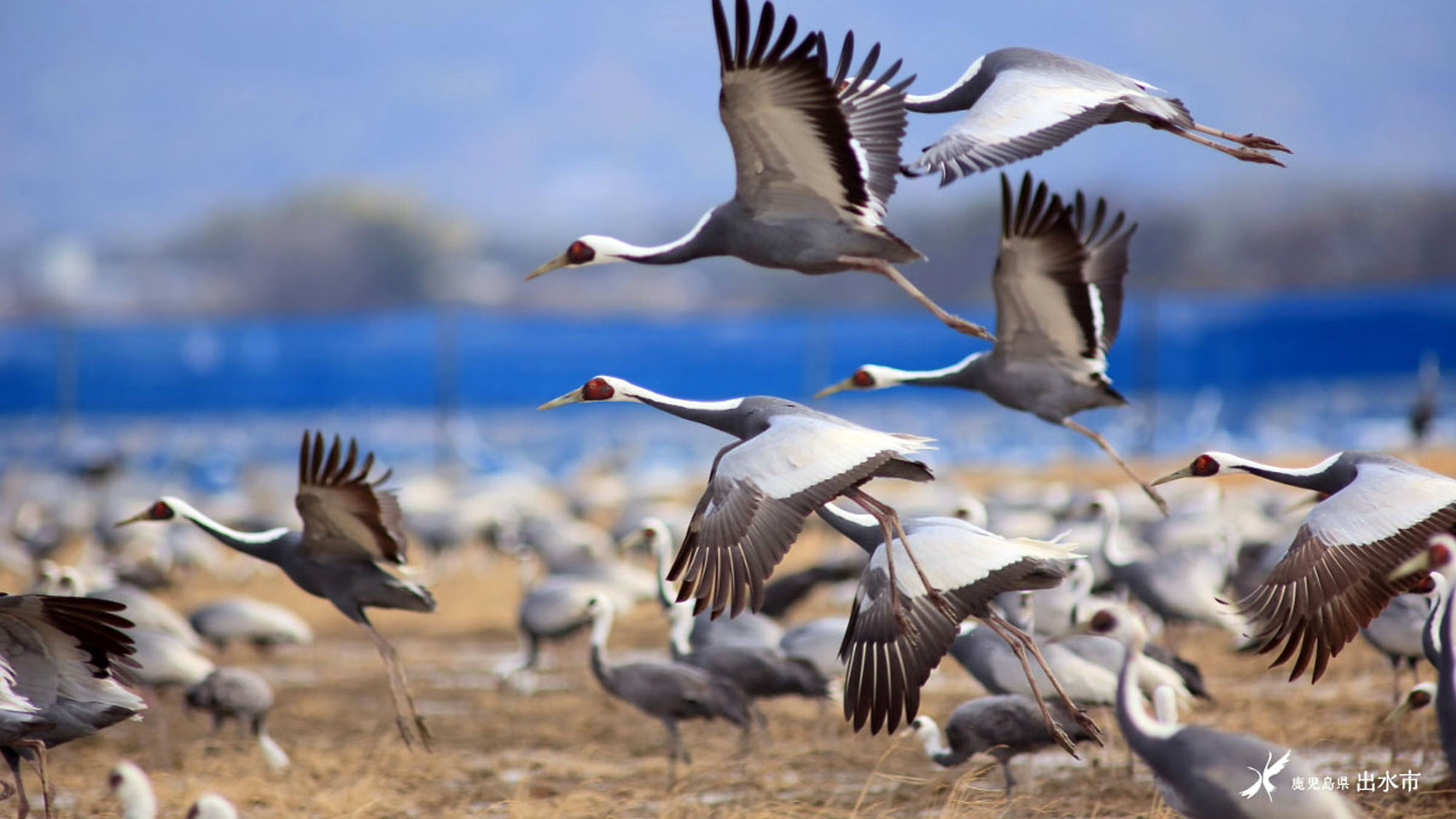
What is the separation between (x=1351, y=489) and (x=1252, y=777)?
137cm

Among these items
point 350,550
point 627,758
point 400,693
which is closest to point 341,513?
point 350,550

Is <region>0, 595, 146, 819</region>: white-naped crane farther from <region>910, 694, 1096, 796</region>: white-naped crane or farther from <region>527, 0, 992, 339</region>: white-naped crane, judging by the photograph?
<region>910, 694, 1096, 796</region>: white-naped crane

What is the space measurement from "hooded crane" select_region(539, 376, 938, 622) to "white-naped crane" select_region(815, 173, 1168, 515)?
1334 millimetres

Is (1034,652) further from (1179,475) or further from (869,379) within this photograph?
(869,379)

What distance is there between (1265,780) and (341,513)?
3417mm

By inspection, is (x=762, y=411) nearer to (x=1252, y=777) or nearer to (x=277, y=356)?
(x=1252, y=777)

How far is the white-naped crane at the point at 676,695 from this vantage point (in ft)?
20.6

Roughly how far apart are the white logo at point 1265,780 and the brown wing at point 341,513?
3112 millimetres

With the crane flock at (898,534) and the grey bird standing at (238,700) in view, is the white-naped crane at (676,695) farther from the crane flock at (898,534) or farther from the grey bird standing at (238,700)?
the grey bird standing at (238,700)

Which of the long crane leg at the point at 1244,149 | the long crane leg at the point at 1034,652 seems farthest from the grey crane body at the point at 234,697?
the long crane leg at the point at 1244,149

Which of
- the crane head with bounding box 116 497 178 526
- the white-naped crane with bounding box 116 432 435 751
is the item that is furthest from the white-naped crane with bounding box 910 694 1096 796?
the crane head with bounding box 116 497 178 526

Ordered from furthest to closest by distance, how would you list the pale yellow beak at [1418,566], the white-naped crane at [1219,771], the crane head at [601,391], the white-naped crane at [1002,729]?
1. the white-naped crane at [1002,729]
2. the crane head at [601,391]
3. the pale yellow beak at [1418,566]
4. the white-naped crane at [1219,771]

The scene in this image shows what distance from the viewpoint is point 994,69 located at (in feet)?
16.7

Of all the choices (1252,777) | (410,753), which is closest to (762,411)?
(1252,777)
